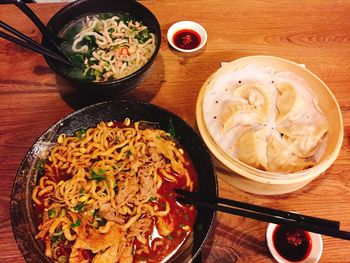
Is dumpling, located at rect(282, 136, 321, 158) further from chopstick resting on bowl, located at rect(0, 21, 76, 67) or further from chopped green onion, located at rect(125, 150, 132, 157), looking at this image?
chopstick resting on bowl, located at rect(0, 21, 76, 67)

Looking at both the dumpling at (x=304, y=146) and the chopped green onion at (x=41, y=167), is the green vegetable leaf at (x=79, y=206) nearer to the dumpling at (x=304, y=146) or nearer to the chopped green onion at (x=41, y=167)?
the chopped green onion at (x=41, y=167)

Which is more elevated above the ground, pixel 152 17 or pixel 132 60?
pixel 152 17

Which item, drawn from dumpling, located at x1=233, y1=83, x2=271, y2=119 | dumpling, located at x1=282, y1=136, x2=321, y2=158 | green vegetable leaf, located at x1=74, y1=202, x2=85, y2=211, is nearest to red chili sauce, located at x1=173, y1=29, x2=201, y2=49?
dumpling, located at x1=233, y1=83, x2=271, y2=119

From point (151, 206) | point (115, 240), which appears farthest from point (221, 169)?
point (115, 240)

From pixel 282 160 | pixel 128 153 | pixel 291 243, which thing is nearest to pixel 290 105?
pixel 282 160

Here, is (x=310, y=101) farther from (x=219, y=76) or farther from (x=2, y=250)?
(x=2, y=250)

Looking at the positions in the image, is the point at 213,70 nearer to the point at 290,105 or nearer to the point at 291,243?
the point at 290,105
